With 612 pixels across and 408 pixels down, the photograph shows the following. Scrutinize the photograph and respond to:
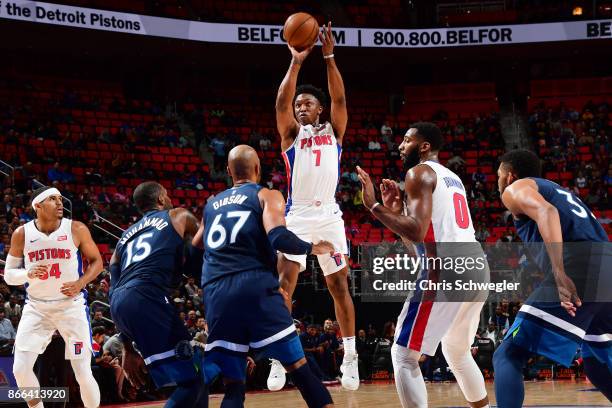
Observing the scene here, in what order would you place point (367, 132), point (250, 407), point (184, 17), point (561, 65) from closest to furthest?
point (250, 407) → point (184, 17) → point (367, 132) → point (561, 65)

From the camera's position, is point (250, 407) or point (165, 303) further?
point (250, 407)

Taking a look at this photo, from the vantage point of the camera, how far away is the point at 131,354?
6102 millimetres

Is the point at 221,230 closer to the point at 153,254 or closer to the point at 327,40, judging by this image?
the point at 153,254

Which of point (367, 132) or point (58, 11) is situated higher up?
point (58, 11)

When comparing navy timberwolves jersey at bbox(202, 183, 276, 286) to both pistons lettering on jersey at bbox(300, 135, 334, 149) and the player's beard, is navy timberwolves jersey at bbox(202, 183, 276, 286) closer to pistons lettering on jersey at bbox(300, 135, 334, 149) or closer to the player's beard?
the player's beard

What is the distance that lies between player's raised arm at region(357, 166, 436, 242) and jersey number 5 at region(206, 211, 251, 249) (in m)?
0.85

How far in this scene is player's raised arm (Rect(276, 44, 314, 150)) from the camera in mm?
7219

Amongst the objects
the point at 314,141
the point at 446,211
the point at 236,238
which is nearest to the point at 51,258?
the point at 314,141

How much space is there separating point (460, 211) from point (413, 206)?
451mm

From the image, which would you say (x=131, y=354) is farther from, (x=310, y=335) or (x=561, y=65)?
(x=561, y=65)

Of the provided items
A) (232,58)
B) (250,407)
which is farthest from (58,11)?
(250,407)

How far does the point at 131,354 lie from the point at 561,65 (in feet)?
78.3

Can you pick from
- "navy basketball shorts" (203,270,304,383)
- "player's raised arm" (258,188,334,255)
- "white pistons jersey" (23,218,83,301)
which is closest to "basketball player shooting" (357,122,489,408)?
"player's raised arm" (258,188,334,255)

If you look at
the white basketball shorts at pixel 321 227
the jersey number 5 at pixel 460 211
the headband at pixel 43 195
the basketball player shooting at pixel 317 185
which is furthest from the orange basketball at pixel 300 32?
the headband at pixel 43 195
